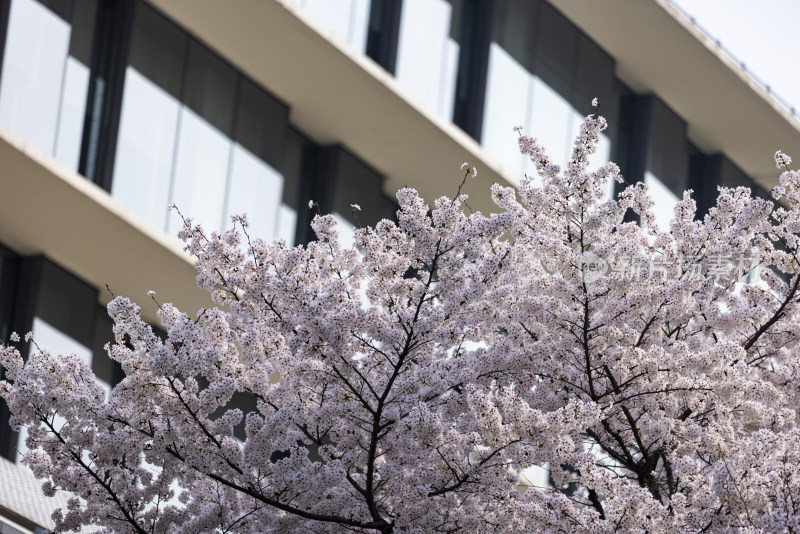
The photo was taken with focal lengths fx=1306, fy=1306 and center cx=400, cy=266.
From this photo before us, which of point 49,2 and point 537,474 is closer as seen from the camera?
point 49,2

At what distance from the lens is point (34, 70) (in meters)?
18.1

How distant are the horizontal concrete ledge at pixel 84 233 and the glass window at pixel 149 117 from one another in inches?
20.5

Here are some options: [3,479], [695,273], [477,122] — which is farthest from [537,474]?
[695,273]

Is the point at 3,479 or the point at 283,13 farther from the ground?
the point at 283,13

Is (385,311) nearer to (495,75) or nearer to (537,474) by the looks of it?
(537,474)

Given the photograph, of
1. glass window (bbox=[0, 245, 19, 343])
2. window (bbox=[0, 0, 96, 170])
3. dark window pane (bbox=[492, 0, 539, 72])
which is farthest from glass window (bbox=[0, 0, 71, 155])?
dark window pane (bbox=[492, 0, 539, 72])

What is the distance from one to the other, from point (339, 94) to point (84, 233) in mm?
5357

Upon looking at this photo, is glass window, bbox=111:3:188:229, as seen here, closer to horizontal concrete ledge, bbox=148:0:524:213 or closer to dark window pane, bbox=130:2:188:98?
dark window pane, bbox=130:2:188:98

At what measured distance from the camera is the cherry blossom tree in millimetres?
9320

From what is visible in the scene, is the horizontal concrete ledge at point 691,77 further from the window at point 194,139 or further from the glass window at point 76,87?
the glass window at point 76,87

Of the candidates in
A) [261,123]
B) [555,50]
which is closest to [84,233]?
[261,123]

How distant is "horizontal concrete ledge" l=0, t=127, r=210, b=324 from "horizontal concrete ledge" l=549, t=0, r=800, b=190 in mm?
10894

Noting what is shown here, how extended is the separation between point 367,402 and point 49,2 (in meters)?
11.1

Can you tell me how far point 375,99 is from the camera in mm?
22203
